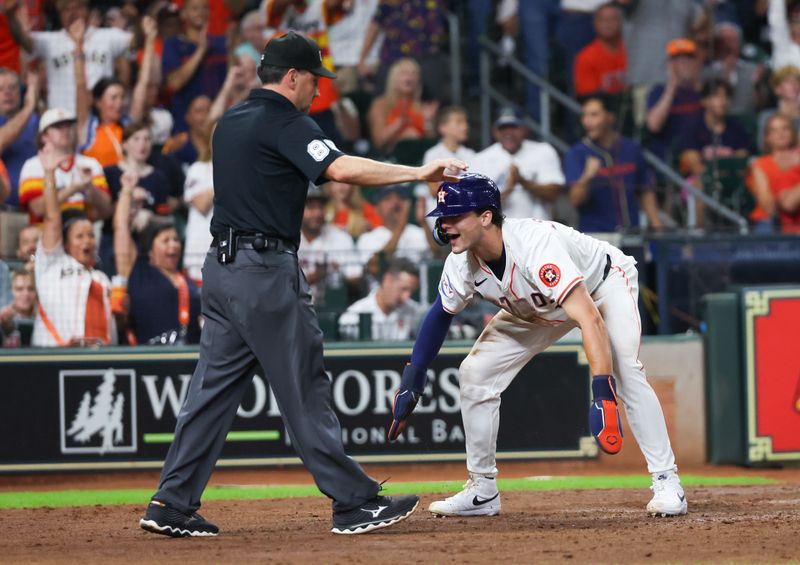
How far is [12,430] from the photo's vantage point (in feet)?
32.0

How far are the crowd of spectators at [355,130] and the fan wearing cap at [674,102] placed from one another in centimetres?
2

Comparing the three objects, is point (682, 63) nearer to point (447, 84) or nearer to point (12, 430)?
point (447, 84)

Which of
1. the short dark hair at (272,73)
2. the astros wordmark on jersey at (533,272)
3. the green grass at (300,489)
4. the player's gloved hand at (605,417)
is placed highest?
the short dark hair at (272,73)

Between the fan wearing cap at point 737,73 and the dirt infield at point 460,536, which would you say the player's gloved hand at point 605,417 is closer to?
the dirt infield at point 460,536

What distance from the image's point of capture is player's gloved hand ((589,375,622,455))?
18.8ft

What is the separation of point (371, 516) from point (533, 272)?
135 cm

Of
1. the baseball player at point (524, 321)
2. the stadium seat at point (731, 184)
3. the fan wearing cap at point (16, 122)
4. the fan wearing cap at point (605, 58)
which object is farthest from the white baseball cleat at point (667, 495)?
the fan wearing cap at point (605, 58)

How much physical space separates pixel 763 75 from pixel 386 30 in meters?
4.14

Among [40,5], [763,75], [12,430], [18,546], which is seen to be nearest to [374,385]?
[12,430]

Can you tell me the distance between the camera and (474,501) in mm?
6625

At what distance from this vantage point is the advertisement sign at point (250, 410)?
974 cm

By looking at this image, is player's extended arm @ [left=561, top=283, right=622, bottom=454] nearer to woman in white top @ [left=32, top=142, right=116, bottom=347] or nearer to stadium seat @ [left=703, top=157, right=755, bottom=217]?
woman in white top @ [left=32, top=142, right=116, bottom=347]

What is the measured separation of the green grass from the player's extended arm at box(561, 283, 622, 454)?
101 inches

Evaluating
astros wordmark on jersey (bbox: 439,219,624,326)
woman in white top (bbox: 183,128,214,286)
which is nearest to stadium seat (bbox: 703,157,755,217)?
woman in white top (bbox: 183,128,214,286)
